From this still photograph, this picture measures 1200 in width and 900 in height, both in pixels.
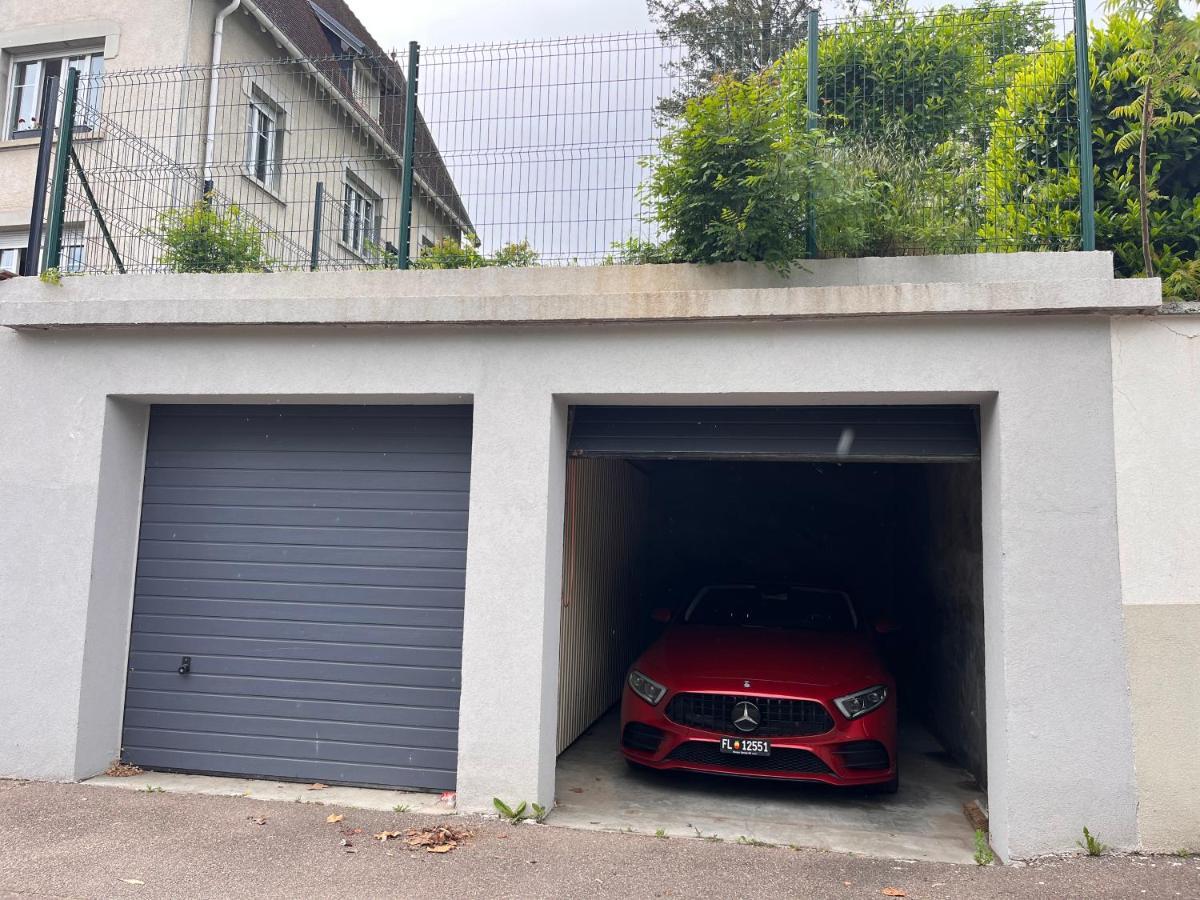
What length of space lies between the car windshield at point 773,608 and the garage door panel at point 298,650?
7.98ft

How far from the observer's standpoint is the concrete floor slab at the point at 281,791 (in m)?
5.65

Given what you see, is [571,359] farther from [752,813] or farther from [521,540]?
[752,813]

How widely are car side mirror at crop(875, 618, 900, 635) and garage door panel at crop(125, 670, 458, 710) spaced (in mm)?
3401

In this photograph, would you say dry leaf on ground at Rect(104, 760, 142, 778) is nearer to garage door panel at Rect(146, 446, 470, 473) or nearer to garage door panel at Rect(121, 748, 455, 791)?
garage door panel at Rect(121, 748, 455, 791)

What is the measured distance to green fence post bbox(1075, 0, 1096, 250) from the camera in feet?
18.0

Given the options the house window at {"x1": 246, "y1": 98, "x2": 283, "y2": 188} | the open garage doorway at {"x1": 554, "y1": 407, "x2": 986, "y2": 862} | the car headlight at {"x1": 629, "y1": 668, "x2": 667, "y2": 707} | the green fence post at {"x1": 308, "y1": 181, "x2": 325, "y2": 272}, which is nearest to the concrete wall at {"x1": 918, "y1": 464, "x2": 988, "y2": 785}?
the open garage doorway at {"x1": 554, "y1": 407, "x2": 986, "y2": 862}

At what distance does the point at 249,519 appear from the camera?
645cm

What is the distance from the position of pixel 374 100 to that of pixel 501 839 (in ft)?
17.4


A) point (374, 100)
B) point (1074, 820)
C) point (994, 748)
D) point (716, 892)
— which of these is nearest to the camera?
point (716, 892)

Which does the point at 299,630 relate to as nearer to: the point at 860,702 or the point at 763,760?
the point at 763,760

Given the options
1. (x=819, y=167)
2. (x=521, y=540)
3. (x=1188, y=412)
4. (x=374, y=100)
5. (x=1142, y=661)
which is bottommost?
(x=1142, y=661)

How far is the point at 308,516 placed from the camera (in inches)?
251

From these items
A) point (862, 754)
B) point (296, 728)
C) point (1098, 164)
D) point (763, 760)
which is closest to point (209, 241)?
point (296, 728)

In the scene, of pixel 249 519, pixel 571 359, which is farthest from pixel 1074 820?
pixel 249 519
